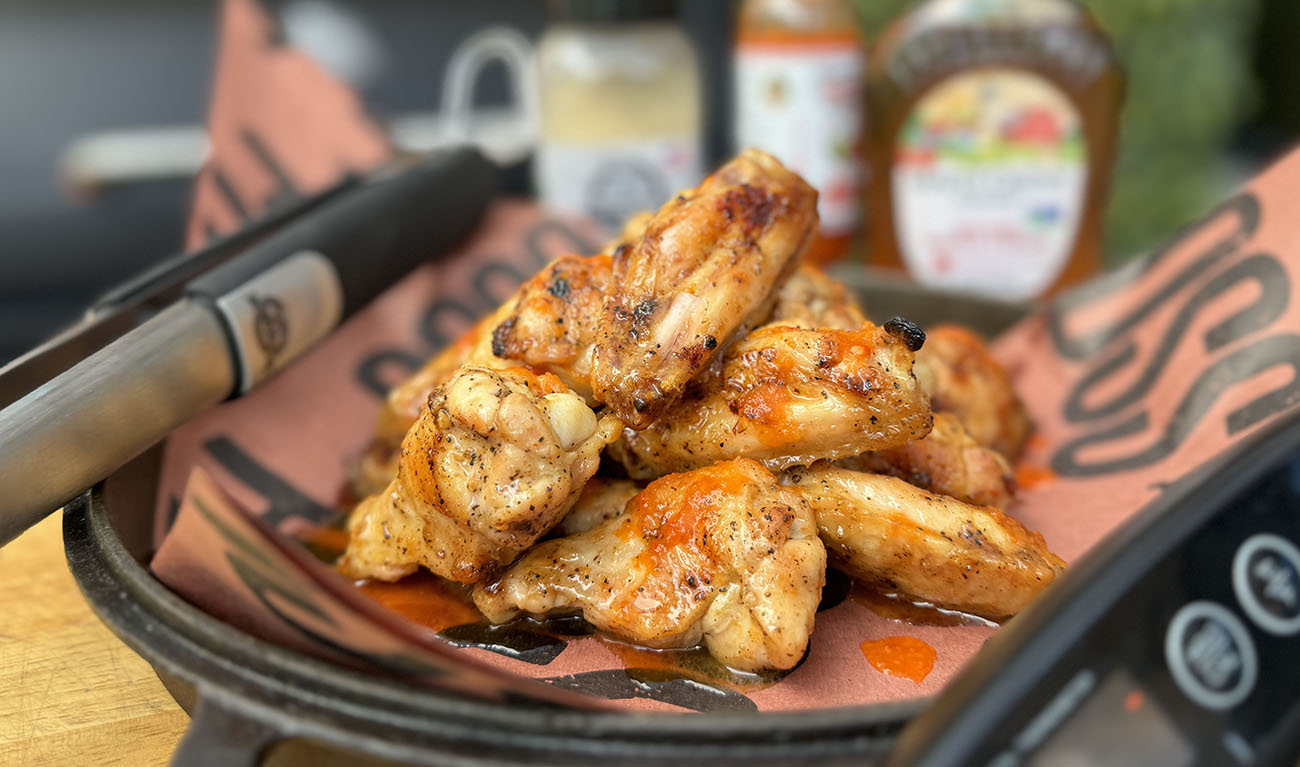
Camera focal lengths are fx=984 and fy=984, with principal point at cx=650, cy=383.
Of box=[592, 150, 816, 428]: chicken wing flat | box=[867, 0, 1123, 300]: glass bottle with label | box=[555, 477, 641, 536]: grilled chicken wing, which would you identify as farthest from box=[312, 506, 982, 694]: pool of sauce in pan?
box=[867, 0, 1123, 300]: glass bottle with label

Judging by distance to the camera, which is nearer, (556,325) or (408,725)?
(408,725)

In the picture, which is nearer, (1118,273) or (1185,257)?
(1185,257)

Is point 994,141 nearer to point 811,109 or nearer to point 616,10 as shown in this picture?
point 811,109

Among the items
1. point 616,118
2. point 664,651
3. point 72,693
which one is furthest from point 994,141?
point 72,693

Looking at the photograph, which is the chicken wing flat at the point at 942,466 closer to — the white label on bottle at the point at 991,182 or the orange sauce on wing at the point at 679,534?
the orange sauce on wing at the point at 679,534

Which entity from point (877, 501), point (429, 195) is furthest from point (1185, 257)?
point (429, 195)

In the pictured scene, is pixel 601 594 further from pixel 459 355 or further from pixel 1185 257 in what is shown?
pixel 1185 257

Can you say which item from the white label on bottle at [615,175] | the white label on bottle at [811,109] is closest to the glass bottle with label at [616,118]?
the white label on bottle at [615,175]
